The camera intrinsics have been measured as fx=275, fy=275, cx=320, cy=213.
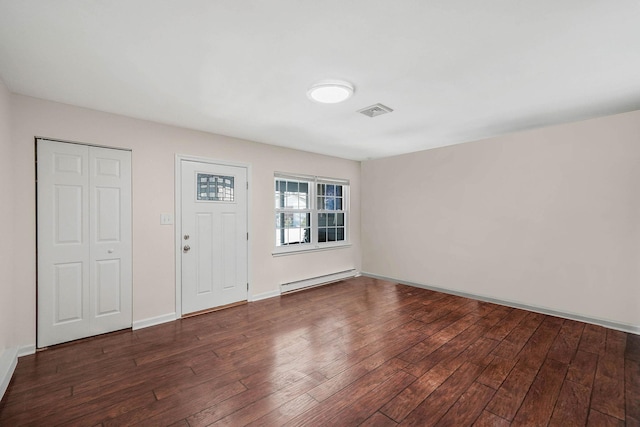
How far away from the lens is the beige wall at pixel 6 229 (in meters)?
2.28

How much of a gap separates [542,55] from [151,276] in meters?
4.37

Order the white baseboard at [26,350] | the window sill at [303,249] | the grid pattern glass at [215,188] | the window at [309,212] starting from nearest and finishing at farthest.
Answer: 1. the white baseboard at [26,350]
2. the grid pattern glass at [215,188]
3. the window sill at [303,249]
4. the window at [309,212]

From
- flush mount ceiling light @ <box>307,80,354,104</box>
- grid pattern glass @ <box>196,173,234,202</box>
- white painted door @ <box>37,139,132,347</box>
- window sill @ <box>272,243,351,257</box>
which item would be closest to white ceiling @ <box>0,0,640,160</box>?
flush mount ceiling light @ <box>307,80,354,104</box>

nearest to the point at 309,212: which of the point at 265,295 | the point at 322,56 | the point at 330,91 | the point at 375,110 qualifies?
the point at 265,295

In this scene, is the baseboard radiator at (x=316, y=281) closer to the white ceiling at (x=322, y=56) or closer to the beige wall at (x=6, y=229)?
the white ceiling at (x=322, y=56)

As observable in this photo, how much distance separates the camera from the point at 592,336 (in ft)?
9.70

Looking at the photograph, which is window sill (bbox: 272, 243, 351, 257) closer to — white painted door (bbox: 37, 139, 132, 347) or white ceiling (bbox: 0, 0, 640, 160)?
white painted door (bbox: 37, 139, 132, 347)

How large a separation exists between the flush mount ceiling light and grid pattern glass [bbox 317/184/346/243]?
2.73 metres

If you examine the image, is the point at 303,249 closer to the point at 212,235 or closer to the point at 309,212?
the point at 309,212

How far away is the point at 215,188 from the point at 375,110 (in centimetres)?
240

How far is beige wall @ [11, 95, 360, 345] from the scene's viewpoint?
2633 millimetres

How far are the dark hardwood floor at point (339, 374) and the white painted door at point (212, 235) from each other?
460mm

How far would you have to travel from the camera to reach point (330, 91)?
251 cm

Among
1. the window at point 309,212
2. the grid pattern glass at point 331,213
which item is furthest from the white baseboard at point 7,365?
the grid pattern glass at point 331,213
